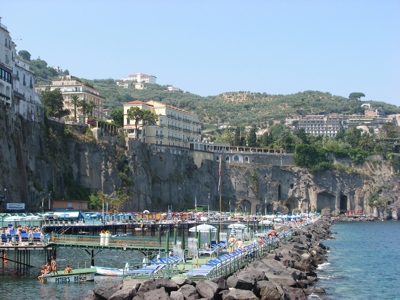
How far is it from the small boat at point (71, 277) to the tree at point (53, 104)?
3017 inches

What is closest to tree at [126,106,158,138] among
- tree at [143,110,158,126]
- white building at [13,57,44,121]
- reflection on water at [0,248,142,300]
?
tree at [143,110,158,126]

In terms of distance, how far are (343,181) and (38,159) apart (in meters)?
82.8

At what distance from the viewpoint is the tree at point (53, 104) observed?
118438 millimetres

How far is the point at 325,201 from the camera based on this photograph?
511 ft

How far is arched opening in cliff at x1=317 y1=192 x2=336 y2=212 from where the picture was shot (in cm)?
15425

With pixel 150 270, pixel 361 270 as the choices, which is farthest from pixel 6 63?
pixel 150 270

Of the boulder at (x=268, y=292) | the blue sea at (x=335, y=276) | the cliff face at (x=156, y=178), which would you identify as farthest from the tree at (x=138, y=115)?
the boulder at (x=268, y=292)

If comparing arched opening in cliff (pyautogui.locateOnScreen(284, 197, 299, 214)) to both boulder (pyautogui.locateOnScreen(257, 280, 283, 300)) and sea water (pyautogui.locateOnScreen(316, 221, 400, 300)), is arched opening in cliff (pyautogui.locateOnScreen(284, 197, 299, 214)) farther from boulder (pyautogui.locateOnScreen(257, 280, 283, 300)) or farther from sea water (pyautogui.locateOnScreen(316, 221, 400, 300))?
boulder (pyautogui.locateOnScreen(257, 280, 283, 300))

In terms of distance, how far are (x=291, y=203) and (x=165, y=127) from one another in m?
37.8

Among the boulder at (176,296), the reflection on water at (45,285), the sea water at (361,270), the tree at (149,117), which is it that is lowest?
the sea water at (361,270)

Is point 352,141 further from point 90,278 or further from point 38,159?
point 90,278

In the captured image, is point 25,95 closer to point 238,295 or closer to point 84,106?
point 84,106

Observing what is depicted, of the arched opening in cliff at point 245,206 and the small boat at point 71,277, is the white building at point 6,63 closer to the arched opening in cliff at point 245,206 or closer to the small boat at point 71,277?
the small boat at point 71,277

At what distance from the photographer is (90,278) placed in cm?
4494
